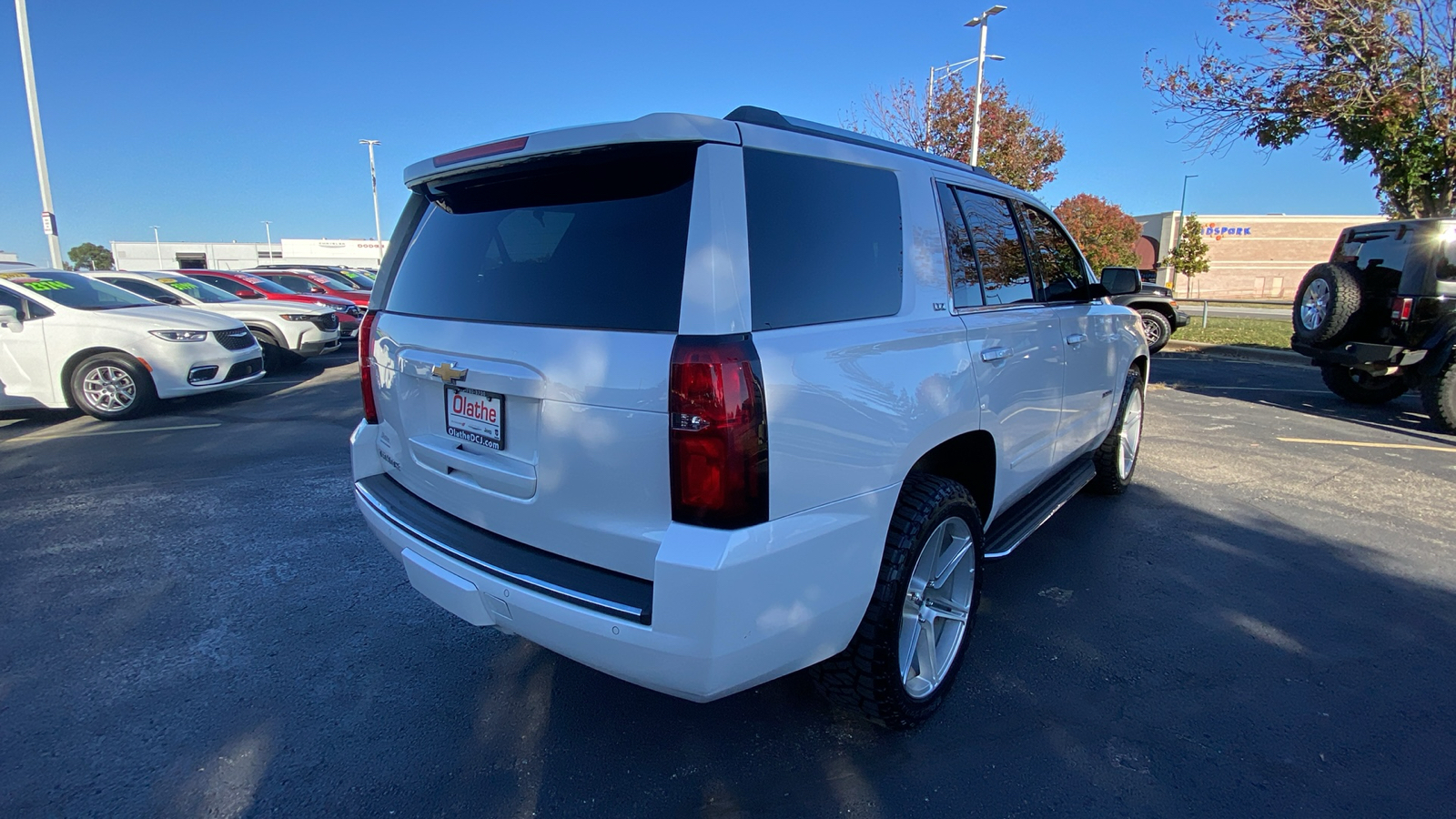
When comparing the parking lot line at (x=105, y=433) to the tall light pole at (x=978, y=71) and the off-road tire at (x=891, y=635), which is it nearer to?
the off-road tire at (x=891, y=635)

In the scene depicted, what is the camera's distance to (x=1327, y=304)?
7.89m

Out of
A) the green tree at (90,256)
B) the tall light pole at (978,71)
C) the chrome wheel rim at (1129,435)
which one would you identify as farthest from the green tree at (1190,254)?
the green tree at (90,256)

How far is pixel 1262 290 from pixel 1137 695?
60.0 meters

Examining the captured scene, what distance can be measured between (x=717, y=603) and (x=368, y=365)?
198 centimetres

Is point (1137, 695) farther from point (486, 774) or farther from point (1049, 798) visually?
point (486, 774)

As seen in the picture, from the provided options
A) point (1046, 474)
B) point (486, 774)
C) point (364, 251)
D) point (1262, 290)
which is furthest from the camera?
point (364, 251)

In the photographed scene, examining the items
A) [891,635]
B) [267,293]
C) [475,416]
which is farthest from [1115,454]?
[267,293]

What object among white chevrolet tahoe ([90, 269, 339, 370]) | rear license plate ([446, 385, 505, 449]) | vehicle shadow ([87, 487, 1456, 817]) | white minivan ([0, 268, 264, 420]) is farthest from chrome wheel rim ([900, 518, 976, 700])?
white chevrolet tahoe ([90, 269, 339, 370])

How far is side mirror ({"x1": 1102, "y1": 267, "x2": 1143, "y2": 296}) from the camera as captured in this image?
4.31m

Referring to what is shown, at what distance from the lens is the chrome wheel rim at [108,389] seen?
293 inches

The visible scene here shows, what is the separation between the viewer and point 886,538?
2.29 metres

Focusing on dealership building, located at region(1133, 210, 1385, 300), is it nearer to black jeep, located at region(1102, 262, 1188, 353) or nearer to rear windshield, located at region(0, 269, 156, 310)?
black jeep, located at region(1102, 262, 1188, 353)

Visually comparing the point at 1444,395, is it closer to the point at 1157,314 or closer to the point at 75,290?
the point at 1157,314

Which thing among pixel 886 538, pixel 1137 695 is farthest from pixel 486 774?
pixel 1137 695
